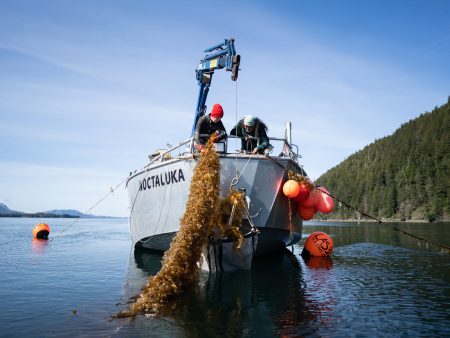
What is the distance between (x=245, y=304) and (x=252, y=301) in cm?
30

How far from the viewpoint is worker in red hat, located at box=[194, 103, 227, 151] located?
11.6m

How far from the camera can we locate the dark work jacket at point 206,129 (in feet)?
38.0

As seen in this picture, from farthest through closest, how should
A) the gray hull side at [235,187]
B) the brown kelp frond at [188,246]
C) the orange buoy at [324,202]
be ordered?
the orange buoy at [324,202] < the gray hull side at [235,187] < the brown kelp frond at [188,246]

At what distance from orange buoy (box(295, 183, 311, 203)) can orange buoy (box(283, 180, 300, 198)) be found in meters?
0.34

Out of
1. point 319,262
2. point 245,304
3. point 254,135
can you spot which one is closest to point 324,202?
point 319,262

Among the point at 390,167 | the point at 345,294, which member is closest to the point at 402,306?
the point at 345,294

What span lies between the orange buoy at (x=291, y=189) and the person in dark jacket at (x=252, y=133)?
135 centimetres

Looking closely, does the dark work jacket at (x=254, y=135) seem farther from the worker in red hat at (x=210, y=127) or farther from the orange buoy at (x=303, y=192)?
the orange buoy at (x=303, y=192)

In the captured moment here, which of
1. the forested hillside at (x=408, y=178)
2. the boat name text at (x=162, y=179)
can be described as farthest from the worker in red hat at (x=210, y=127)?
the forested hillside at (x=408, y=178)

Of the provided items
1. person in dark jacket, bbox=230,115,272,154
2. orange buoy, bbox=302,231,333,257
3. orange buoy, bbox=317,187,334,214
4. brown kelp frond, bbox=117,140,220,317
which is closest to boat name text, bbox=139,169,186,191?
brown kelp frond, bbox=117,140,220,317

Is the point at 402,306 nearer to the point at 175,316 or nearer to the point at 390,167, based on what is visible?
Answer: the point at 175,316

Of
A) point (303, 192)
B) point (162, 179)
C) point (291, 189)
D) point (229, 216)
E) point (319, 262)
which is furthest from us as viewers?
point (319, 262)

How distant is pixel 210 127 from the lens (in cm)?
1197

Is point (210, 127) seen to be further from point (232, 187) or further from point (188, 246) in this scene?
point (188, 246)
